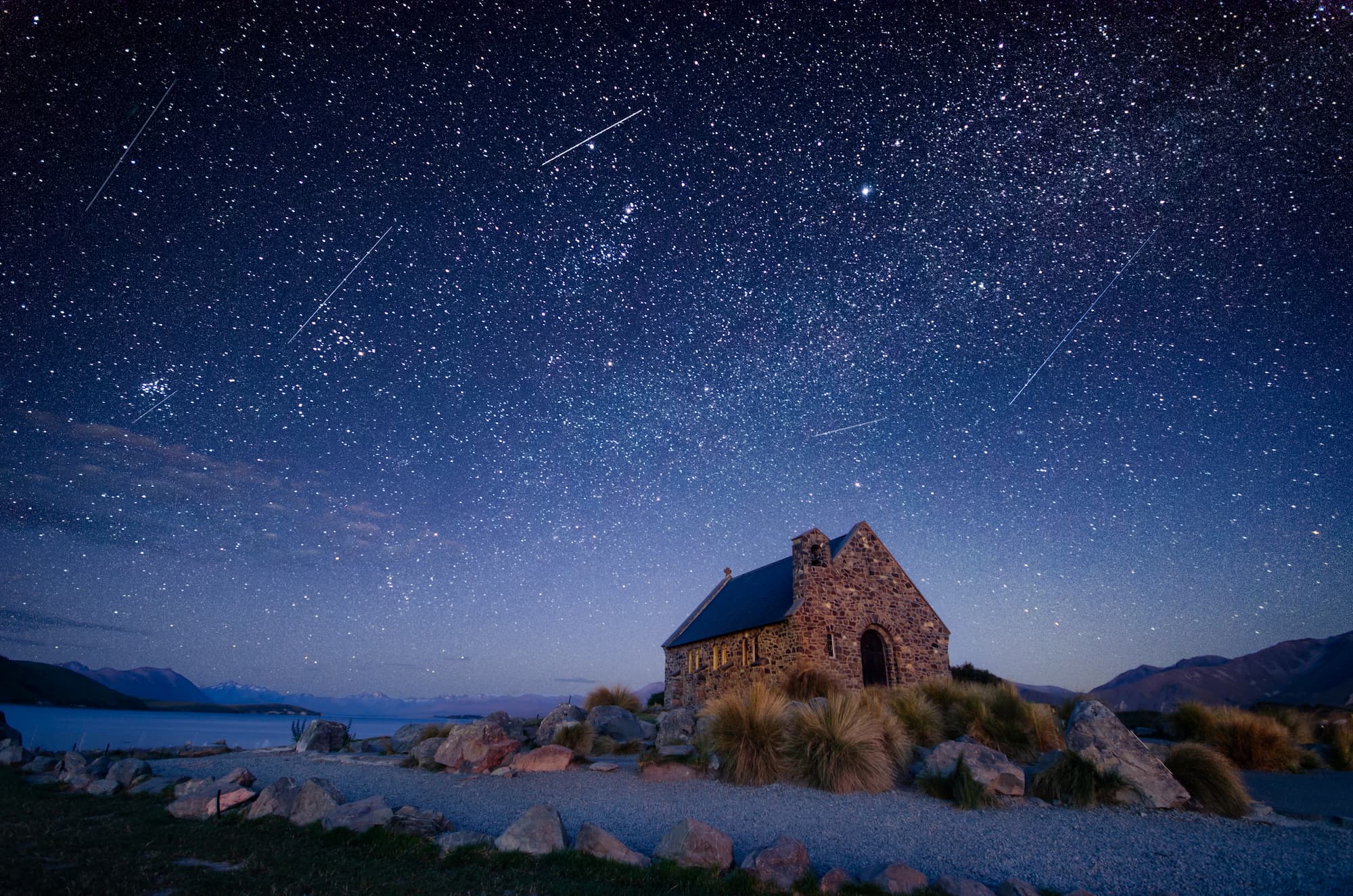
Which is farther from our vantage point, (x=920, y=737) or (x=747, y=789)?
(x=920, y=737)

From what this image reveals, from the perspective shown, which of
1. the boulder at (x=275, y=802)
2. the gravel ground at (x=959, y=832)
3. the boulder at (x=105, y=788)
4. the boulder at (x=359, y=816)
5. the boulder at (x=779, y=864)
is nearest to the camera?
the boulder at (x=779, y=864)

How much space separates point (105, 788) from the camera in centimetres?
1152

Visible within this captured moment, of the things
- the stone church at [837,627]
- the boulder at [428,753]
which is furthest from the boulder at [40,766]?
the stone church at [837,627]

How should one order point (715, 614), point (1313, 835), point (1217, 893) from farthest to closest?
point (715, 614) → point (1313, 835) → point (1217, 893)

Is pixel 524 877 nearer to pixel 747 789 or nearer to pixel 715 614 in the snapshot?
pixel 747 789

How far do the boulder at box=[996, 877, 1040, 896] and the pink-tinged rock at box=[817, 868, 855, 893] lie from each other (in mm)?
1265

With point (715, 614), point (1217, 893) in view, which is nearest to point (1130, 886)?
point (1217, 893)

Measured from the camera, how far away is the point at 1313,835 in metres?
7.46

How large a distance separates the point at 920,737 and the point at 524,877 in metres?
10.1

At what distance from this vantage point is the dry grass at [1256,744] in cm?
1283

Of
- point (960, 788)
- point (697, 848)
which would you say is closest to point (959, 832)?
point (960, 788)

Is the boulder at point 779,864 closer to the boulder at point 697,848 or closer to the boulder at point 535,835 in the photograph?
the boulder at point 697,848

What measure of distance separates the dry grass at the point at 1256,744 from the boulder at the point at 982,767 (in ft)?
23.9

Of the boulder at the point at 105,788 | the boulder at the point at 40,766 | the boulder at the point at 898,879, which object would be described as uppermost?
the boulder at the point at 898,879
